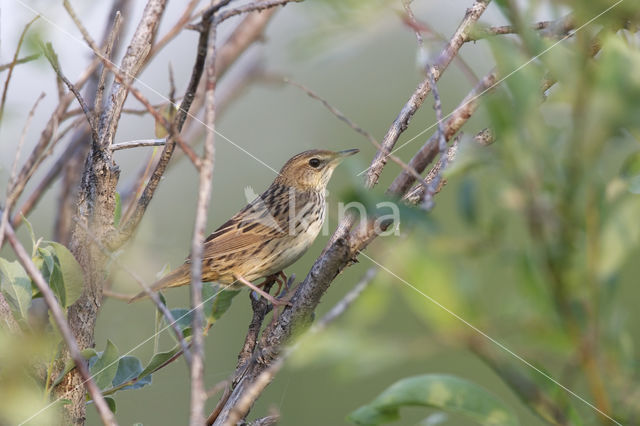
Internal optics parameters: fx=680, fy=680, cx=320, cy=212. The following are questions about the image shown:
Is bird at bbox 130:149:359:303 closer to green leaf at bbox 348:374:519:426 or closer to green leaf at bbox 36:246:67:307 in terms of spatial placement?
green leaf at bbox 36:246:67:307

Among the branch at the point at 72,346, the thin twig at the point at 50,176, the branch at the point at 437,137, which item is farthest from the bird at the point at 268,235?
the branch at the point at 437,137

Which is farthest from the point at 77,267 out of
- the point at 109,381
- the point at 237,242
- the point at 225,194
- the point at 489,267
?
the point at 225,194

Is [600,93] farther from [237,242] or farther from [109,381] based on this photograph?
[237,242]

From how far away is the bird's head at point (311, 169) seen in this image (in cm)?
506

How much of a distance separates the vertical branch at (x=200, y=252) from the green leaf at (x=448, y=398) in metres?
0.26

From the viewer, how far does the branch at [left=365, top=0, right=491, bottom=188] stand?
1.96 m

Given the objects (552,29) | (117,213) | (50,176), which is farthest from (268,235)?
(552,29)

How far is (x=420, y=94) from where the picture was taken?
2248mm

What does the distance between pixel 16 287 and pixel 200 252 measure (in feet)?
3.91

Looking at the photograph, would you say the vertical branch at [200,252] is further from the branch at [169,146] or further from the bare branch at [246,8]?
the branch at [169,146]

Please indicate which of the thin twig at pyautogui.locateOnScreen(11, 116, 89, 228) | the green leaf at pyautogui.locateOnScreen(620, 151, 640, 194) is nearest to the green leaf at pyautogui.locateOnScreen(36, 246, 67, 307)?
the thin twig at pyautogui.locateOnScreen(11, 116, 89, 228)

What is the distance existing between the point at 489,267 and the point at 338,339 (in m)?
0.16

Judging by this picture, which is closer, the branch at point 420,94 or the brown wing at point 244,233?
the branch at point 420,94

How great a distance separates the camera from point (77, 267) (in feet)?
6.54
